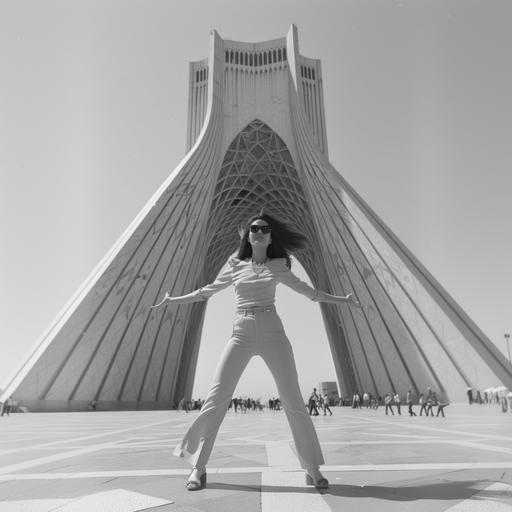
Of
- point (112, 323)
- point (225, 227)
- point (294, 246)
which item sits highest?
point (225, 227)

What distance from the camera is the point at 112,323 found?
707 inches

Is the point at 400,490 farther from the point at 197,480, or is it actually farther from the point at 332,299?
the point at 332,299

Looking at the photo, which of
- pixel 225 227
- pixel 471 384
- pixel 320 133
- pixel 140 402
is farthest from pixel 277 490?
pixel 225 227

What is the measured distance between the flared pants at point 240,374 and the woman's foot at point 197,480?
0.07m

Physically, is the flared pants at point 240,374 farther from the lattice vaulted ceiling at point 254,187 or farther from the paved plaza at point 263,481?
the lattice vaulted ceiling at point 254,187

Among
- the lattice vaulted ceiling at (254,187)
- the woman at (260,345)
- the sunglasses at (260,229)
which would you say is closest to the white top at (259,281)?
the woman at (260,345)

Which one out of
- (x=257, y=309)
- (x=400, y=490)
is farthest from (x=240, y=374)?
(x=400, y=490)

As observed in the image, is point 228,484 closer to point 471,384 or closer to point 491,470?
point 491,470

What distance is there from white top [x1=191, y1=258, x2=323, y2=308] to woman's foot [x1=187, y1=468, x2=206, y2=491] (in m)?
1.00

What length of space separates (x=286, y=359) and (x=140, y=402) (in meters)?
20.6

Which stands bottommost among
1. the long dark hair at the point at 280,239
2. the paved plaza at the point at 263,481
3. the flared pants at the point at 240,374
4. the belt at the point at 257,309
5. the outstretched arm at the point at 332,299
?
the paved plaza at the point at 263,481

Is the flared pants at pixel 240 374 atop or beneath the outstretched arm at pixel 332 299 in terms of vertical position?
beneath

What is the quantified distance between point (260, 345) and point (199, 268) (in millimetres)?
25681

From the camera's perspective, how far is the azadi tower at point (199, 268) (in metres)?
16.0
